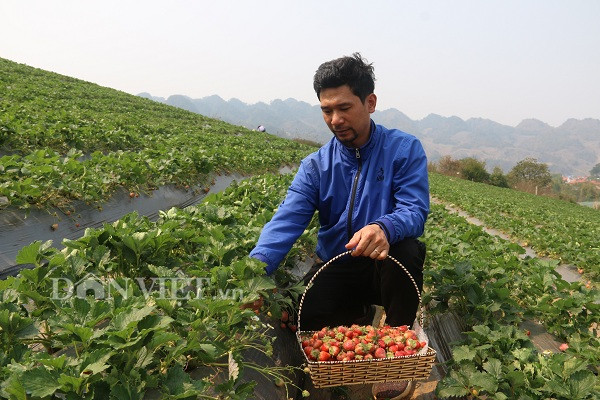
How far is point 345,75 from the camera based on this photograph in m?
2.73

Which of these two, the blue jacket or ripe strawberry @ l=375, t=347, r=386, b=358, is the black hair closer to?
the blue jacket

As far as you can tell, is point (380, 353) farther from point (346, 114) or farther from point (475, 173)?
point (475, 173)

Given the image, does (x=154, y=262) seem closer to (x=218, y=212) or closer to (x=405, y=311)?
(x=218, y=212)

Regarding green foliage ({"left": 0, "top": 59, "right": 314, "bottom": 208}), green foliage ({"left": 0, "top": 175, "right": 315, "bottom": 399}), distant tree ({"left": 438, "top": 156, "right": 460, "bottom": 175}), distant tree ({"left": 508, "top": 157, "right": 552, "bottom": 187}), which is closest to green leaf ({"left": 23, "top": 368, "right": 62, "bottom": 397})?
green foliage ({"left": 0, "top": 175, "right": 315, "bottom": 399})

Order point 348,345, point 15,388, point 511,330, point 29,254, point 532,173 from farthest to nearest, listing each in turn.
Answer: point 532,173
point 511,330
point 348,345
point 29,254
point 15,388

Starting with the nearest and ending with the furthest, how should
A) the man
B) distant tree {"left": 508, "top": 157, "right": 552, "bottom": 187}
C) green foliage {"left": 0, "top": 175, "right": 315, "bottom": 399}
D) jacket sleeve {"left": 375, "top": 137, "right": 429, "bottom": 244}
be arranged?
green foliage {"left": 0, "top": 175, "right": 315, "bottom": 399}
jacket sleeve {"left": 375, "top": 137, "right": 429, "bottom": 244}
the man
distant tree {"left": 508, "top": 157, "right": 552, "bottom": 187}

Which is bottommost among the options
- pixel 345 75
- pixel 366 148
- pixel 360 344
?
pixel 360 344

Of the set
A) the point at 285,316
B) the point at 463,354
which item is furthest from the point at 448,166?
the point at 463,354

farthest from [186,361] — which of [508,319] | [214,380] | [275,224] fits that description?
[508,319]

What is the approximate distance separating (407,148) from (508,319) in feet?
4.87

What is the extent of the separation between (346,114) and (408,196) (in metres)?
0.68

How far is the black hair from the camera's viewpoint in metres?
2.73

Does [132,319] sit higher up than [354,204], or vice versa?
[354,204]

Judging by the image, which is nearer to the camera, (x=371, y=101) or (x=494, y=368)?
(x=494, y=368)
